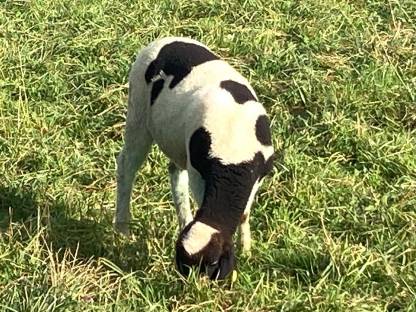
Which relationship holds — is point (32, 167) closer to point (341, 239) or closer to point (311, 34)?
point (341, 239)

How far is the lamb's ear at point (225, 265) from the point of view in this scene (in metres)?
4.72

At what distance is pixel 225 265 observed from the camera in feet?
15.6

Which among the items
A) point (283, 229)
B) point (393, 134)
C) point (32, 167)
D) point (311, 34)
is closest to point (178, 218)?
point (283, 229)

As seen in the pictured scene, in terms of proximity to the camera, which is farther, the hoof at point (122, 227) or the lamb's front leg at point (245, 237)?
the hoof at point (122, 227)

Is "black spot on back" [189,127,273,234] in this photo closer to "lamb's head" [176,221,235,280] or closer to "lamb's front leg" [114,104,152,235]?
"lamb's head" [176,221,235,280]

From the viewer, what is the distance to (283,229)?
233 inches

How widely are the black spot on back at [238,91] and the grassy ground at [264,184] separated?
1.00m

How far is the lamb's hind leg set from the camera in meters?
5.87

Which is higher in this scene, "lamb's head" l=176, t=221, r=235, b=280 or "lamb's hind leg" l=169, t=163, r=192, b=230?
"lamb's head" l=176, t=221, r=235, b=280

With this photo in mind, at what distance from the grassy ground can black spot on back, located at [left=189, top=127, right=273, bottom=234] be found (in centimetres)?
37

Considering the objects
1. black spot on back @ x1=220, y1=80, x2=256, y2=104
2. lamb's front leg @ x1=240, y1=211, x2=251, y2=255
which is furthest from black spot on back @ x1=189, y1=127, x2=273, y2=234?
lamb's front leg @ x1=240, y1=211, x2=251, y2=255

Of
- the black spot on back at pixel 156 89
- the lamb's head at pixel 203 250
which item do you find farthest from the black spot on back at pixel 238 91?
the lamb's head at pixel 203 250

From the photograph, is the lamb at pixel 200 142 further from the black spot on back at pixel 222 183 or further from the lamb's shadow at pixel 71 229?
the lamb's shadow at pixel 71 229

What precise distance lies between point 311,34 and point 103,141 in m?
2.49
